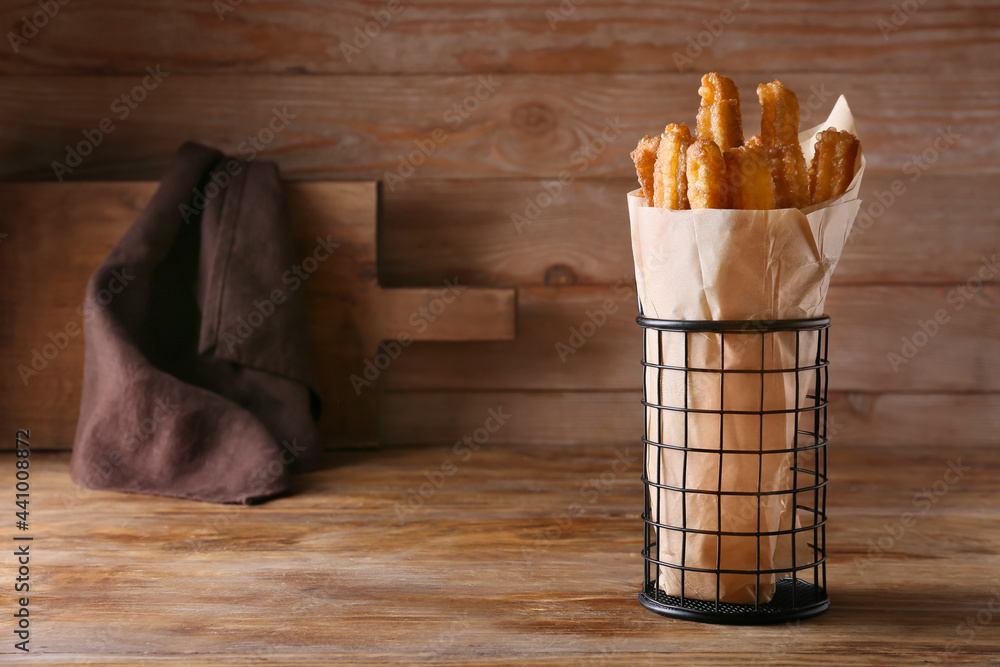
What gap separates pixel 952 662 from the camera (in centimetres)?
52

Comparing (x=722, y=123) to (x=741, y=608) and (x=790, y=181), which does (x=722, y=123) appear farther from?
(x=741, y=608)

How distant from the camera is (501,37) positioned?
1.19m

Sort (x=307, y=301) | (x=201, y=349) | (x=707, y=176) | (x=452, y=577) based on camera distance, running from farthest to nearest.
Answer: (x=307, y=301), (x=201, y=349), (x=452, y=577), (x=707, y=176)

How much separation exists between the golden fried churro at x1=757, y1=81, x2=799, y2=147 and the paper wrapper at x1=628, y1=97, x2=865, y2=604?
61 millimetres

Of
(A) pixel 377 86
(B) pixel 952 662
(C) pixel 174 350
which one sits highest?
(A) pixel 377 86

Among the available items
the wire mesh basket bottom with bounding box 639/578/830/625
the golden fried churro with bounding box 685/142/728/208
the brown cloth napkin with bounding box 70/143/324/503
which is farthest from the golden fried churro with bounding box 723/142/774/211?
the brown cloth napkin with bounding box 70/143/324/503

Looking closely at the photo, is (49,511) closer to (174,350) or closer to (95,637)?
(174,350)

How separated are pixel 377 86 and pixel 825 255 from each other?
792 millimetres

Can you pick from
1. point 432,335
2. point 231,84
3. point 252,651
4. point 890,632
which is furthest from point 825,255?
point 231,84

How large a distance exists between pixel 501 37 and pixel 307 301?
0.46 metres

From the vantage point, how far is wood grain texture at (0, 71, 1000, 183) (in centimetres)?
118

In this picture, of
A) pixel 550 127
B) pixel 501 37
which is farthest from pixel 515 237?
pixel 501 37

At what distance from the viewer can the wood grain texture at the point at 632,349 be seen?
3.90 feet

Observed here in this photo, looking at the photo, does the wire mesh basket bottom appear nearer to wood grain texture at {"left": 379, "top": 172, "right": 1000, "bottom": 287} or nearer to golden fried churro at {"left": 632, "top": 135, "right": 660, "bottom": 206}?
golden fried churro at {"left": 632, "top": 135, "right": 660, "bottom": 206}
